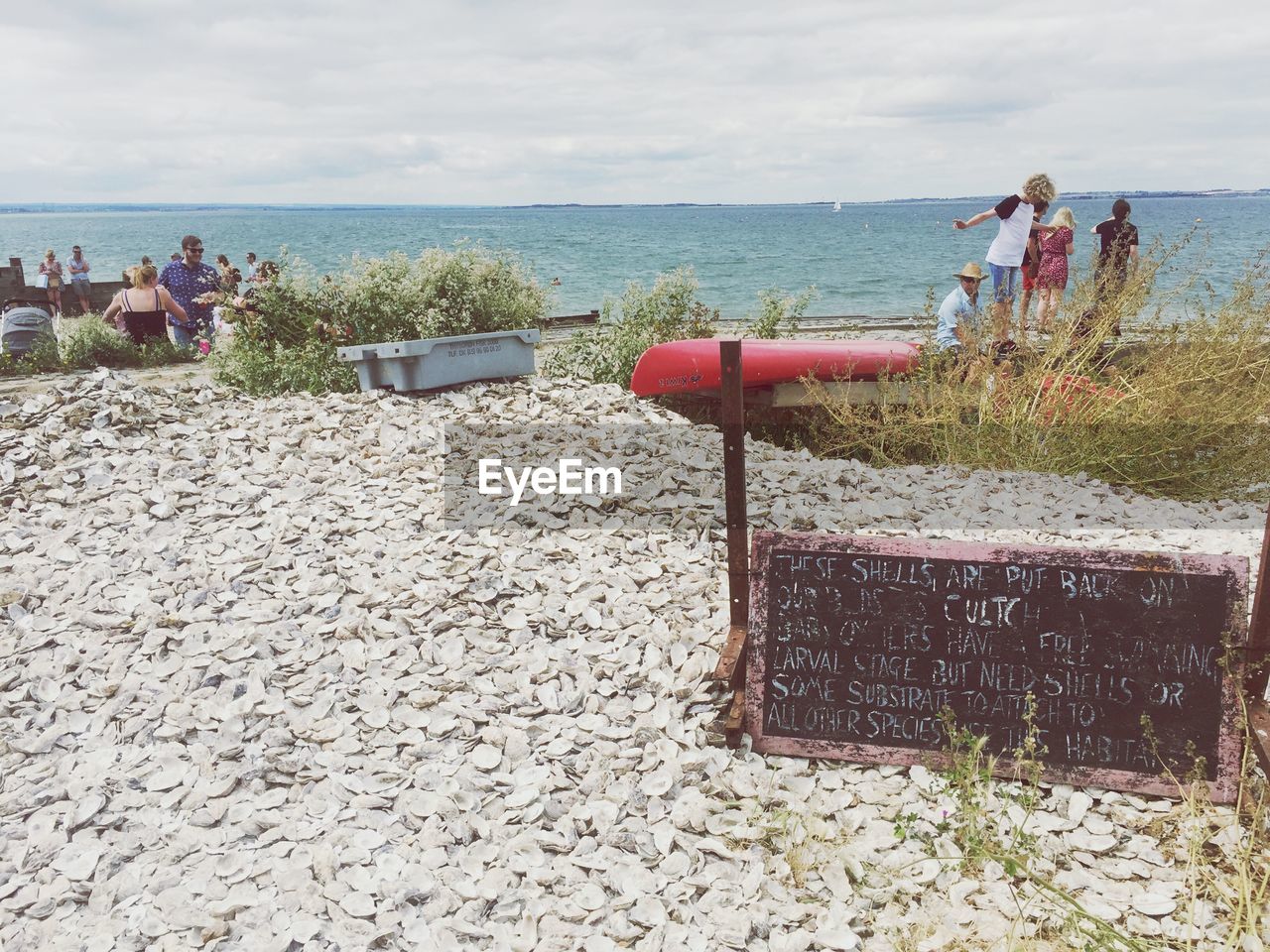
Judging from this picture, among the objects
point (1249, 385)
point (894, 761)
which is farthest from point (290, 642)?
point (1249, 385)

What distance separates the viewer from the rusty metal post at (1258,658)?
9.73 feet

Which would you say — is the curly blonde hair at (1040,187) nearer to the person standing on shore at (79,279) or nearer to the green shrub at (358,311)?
the green shrub at (358,311)

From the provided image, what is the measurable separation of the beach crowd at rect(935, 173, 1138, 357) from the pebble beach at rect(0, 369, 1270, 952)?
1.35 metres

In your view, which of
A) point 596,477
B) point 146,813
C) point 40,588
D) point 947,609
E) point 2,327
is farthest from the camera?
point 2,327

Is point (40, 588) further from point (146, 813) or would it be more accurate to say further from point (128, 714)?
point (146, 813)

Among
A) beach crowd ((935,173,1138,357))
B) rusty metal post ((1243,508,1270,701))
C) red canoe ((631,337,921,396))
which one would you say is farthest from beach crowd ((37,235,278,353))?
rusty metal post ((1243,508,1270,701))

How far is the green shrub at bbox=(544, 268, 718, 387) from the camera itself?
8188mm

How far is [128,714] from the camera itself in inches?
136

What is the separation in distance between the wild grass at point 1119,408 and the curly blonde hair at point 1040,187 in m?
2.50

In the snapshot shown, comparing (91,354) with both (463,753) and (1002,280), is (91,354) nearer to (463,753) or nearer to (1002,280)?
(463,753)

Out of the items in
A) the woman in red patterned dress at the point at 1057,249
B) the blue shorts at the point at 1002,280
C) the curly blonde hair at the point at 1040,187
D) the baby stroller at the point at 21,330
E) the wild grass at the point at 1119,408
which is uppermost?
the curly blonde hair at the point at 1040,187

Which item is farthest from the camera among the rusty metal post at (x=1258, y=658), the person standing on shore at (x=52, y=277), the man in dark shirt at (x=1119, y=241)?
the person standing on shore at (x=52, y=277)

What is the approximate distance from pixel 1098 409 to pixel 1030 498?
954mm

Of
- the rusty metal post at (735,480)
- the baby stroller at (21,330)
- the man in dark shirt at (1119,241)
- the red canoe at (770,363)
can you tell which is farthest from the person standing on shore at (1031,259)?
the baby stroller at (21,330)
